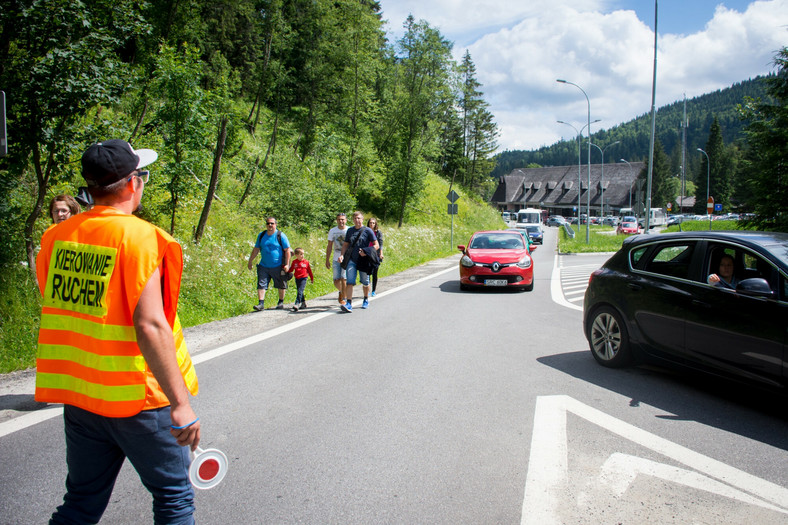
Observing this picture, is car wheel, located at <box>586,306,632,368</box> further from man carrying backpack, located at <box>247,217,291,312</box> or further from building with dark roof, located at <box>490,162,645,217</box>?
building with dark roof, located at <box>490,162,645,217</box>

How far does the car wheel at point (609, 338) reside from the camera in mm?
5914

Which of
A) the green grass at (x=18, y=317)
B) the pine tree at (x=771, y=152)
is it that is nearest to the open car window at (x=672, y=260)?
the green grass at (x=18, y=317)

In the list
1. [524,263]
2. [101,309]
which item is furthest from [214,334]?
[524,263]

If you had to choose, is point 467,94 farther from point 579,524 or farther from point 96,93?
point 579,524

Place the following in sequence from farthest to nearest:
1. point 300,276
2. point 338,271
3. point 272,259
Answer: point 338,271, point 300,276, point 272,259

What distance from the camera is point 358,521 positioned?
2.89 m

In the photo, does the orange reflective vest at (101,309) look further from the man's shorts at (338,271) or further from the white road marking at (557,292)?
the white road marking at (557,292)

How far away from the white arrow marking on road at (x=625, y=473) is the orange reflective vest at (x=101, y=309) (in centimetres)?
218

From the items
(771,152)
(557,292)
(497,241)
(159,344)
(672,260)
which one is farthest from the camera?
(497,241)

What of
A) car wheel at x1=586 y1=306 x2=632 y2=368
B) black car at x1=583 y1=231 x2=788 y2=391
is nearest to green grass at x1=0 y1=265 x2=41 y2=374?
car wheel at x1=586 y1=306 x2=632 y2=368

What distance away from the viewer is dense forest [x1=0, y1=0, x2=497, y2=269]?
293 inches

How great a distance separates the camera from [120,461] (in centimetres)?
218

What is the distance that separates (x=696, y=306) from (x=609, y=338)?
4.09 ft

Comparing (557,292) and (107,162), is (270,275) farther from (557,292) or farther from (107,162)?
(107,162)
